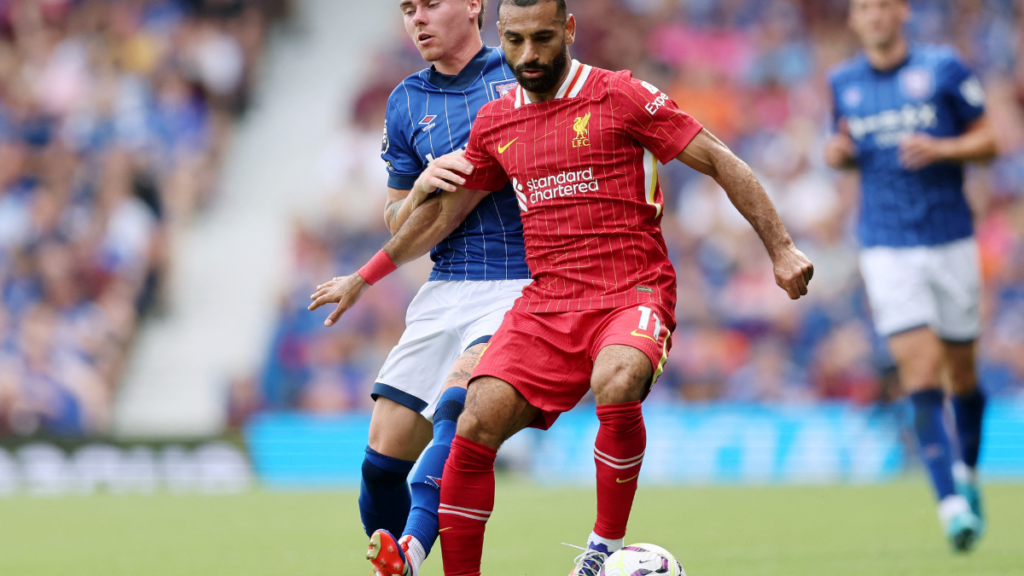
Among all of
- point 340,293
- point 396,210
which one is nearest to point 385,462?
point 340,293

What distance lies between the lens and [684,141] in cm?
451

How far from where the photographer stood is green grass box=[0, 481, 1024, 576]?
621cm

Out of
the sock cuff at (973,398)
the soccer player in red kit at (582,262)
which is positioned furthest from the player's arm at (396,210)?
the sock cuff at (973,398)

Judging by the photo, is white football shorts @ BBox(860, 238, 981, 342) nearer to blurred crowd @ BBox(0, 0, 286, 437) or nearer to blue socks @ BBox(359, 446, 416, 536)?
blue socks @ BBox(359, 446, 416, 536)

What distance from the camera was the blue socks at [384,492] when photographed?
17.3 feet

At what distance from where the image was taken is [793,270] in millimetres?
4332

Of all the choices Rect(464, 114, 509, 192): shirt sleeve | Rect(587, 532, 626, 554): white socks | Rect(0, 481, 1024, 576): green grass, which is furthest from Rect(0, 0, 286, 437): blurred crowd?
Rect(587, 532, 626, 554): white socks

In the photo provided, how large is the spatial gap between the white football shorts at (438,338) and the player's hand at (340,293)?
1.08 ft

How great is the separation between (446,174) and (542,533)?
3.99m

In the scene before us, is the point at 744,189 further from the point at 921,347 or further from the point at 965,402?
the point at 965,402

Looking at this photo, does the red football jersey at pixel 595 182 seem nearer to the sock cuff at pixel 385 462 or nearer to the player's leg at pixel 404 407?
the player's leg at pixel 404 407

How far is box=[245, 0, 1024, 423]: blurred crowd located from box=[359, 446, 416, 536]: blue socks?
9.42 metres

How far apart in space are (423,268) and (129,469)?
4667 mm

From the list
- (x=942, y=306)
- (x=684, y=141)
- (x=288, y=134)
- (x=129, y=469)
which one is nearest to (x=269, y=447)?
(x=129, y=469)
